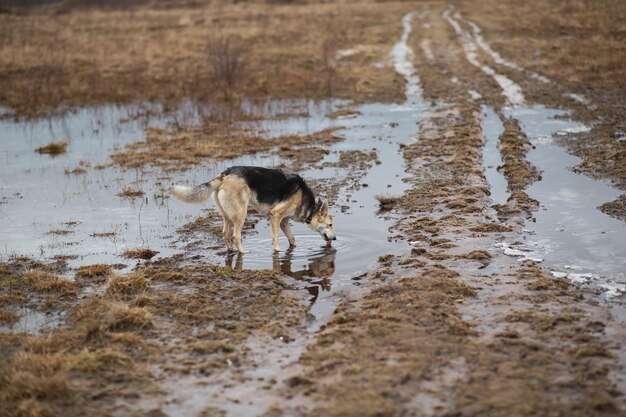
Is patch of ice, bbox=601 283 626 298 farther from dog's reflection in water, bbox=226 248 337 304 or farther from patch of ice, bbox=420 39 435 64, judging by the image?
patch of ice, bbox=420 39 435 64

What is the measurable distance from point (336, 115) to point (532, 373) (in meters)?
16.8

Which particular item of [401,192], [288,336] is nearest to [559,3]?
[401,192]

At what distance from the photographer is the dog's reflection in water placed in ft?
32.5

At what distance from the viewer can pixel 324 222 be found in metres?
11.3

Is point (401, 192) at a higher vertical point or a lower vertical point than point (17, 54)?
lower

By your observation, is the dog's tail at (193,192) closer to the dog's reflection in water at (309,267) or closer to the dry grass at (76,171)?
the dog's reflection in water at (309,267)

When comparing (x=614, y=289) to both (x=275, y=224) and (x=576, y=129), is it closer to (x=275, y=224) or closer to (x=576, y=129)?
(x=275, y=224)

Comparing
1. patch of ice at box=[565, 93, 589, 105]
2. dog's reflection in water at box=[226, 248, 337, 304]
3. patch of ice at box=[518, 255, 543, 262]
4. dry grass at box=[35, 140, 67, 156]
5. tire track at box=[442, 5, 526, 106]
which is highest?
tire track at box=[442, 5, 526, 106]

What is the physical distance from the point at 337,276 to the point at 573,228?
4298 mm

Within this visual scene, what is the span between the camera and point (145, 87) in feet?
92.7

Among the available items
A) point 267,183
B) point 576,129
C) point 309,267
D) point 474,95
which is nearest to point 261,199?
point 267,183

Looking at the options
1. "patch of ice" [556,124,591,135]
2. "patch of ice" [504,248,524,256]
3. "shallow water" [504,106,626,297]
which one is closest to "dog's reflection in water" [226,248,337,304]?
"patch of ice" [504,248,524,256]

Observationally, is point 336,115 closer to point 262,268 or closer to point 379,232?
point 379,232

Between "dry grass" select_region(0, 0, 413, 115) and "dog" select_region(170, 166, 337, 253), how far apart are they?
14519 millimetres
